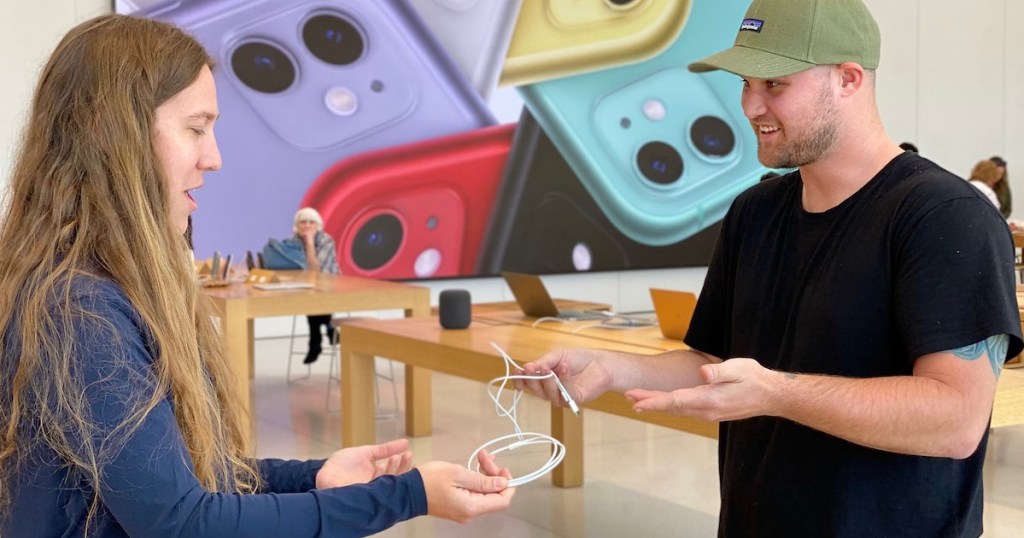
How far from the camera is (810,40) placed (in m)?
1.70

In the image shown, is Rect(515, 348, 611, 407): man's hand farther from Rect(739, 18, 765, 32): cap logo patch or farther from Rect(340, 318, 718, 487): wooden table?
Rect(340, 318, 718, 487): wooden table

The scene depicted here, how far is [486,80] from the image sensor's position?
375 inches

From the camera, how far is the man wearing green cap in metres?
1.51

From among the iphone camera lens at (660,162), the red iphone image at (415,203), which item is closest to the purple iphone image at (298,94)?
the red iphone image at (415,203)

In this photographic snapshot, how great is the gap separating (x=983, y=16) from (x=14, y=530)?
507 inches

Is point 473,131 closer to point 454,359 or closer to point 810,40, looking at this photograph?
point 454,359

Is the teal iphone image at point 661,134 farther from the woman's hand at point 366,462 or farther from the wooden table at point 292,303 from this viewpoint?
the woman's hand at point 366,462

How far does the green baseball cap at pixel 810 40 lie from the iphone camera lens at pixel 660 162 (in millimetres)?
8705

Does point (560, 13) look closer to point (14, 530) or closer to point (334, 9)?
point (334, 9)

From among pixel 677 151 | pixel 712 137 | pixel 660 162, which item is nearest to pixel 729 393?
pixel 660 162

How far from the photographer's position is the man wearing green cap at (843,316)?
1512 mm

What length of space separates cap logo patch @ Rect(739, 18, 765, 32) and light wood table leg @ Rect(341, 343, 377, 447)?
2.82 m

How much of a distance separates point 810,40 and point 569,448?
288cm

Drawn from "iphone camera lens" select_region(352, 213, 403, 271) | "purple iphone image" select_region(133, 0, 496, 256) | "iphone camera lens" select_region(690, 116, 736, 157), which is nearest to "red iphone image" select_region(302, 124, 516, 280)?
"iphone camera lens" select_region(352, 213, 403, 271)
